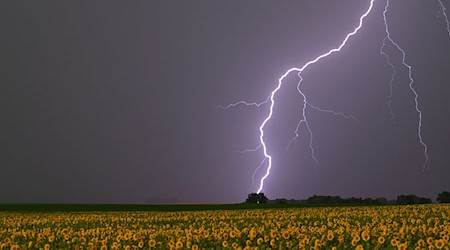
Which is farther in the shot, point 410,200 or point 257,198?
point 257,198

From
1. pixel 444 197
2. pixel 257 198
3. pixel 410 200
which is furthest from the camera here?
pixel 257 198

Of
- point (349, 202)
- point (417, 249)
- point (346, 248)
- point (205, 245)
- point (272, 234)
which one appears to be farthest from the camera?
point (349, 202)

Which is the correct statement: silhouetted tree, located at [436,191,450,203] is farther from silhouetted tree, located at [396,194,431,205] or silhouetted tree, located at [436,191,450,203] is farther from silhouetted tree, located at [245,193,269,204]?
silhouetted tree, located at [245,193,269,204]

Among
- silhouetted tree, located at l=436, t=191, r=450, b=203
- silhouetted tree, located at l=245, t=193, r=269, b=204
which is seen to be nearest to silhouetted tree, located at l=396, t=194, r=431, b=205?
silhouetted tree, located at l=436, t=191, r=450, b=203

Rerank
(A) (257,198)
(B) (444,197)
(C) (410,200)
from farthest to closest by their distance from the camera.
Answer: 1. (A) (257,198)
2. (B) (444,197)
3. (C) (410,200)

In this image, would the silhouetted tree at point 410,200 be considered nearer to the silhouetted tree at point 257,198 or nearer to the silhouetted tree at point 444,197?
the silhouetted tree at point 444,197

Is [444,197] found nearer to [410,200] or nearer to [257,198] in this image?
[410,200]

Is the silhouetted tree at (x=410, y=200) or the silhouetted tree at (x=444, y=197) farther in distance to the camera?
the silhouetted tree at (x=444, y=197)

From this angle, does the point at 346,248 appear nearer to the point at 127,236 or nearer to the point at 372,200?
the point at 127,236

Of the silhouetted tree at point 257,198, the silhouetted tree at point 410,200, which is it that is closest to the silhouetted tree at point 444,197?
the silhouetted tree at point 410,200

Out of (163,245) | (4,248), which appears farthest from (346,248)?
(4,248)

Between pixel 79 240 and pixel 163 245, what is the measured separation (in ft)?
6.87

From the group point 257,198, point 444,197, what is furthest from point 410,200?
point 257,198

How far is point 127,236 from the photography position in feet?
32.8
